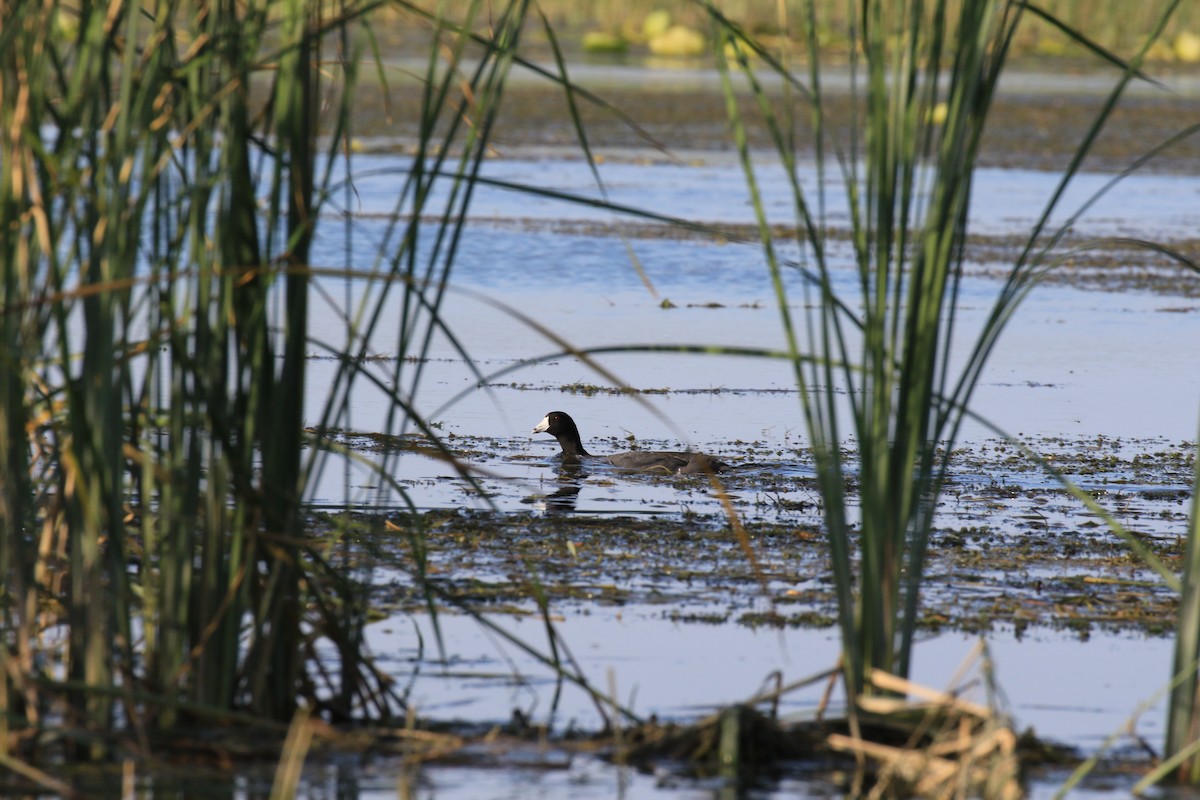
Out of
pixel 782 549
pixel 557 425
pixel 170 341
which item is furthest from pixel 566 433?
pixel 170 341

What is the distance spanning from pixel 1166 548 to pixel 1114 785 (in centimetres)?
272

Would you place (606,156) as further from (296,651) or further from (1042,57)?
(1042,57)

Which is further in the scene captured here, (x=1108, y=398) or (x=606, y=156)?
(x=606, y=156)

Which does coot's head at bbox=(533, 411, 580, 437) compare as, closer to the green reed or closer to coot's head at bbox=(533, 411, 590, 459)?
coot's head at bbox=(533, 411, 590, 459)

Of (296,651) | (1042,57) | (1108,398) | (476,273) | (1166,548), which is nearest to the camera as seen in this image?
(296,651)

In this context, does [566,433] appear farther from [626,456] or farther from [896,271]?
[896,271]

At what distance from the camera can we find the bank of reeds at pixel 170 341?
9.95 feet

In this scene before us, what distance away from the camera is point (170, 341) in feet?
10.4

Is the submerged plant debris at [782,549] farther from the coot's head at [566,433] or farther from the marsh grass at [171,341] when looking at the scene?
the marsh grass at [171,341]

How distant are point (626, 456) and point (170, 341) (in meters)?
4.56

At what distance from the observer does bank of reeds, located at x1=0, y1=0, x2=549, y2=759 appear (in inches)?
119

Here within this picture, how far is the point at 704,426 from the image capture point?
8555mm

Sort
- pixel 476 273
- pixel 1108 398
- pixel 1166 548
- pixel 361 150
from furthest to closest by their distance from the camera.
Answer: pixel 361 150 → pixel 476 273 → pixel 1108 398 → pixel 1166 548

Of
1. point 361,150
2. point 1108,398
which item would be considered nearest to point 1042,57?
point 361,150
